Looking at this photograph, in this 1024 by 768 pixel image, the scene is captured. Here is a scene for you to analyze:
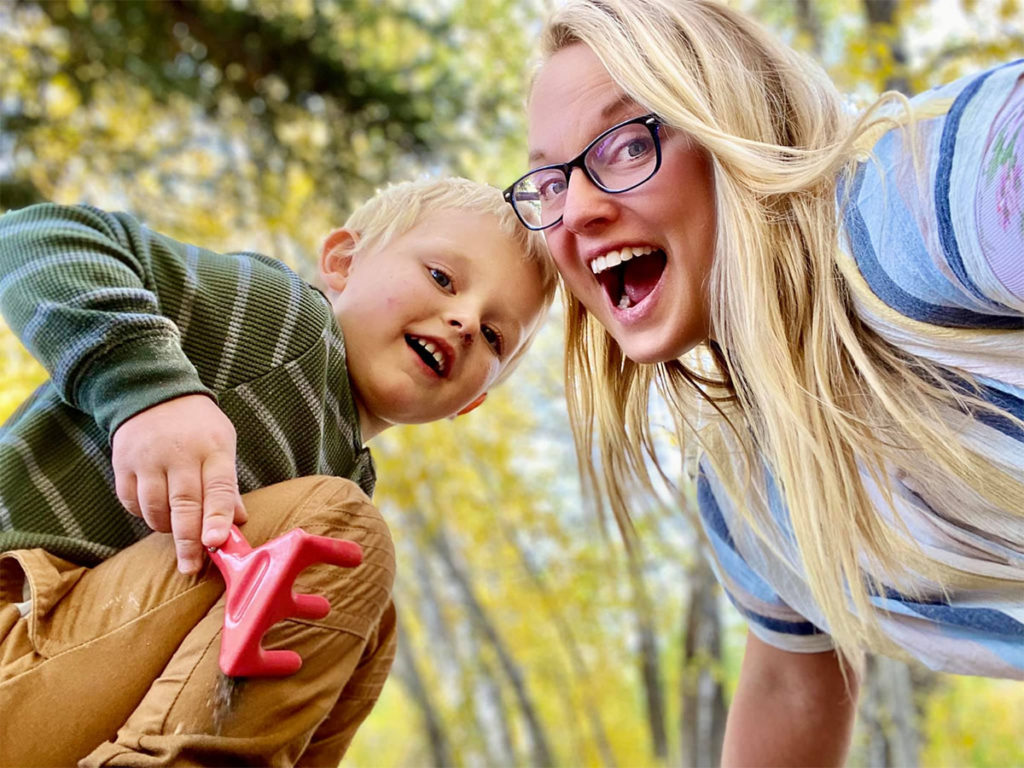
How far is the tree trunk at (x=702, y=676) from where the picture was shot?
3869 mm

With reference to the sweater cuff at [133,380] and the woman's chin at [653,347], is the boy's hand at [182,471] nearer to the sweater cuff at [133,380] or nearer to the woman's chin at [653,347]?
the sweater cuff at [133,380]

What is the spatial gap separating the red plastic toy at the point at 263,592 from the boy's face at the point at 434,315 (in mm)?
332

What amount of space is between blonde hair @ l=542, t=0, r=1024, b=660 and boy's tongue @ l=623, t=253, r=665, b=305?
0.27ft

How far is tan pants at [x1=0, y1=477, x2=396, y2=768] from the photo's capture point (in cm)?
85

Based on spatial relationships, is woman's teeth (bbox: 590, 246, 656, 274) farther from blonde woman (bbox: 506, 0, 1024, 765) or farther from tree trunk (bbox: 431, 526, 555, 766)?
tree trunk (bbox: 431, 526, 555, 766)

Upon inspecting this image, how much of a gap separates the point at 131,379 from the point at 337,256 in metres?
0.51

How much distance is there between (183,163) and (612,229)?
3242 millimetres

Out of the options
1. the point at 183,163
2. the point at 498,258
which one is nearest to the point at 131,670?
the point at 498,258

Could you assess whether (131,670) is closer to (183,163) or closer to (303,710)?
(303,710)

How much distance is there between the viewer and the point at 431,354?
1.20 m

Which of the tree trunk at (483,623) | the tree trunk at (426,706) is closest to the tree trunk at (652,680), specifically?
the tree trunk at (483,623)

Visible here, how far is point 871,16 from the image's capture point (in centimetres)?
328

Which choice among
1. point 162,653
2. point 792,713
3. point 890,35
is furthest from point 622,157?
point 890,35

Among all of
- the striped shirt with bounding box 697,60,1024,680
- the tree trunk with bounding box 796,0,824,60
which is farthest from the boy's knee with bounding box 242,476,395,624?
the tree trunk with bounding box 796,0,824,60
